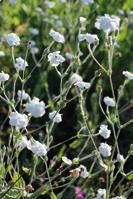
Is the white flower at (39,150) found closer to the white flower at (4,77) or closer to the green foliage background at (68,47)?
the white flower at (4,77)

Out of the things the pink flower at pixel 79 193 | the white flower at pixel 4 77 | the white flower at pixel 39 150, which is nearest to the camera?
the white flower at pixel 39 150

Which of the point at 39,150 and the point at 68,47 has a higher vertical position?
the point at 39,150

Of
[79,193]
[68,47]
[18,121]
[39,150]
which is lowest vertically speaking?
[79,193]

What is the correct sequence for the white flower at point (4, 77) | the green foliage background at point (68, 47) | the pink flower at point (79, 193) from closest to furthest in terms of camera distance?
the white flower at point (4, 77), the pink flower at point (79, 193), the green foliage background at point (68, 47)

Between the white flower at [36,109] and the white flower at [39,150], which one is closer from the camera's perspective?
the white flower at [36,109]

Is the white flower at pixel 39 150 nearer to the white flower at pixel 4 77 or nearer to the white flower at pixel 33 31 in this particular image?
the white flower at pixel 4 77

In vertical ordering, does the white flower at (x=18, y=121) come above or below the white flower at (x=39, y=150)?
above

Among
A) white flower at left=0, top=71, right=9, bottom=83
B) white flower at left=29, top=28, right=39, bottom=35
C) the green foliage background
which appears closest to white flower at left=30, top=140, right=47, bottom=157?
white flower at left=0, top=71, right=9, bottom=83

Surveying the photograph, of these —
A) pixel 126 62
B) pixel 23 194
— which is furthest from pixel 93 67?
pixel 23 194

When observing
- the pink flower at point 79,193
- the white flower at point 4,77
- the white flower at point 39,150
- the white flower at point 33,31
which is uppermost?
the white flower at point 4,77

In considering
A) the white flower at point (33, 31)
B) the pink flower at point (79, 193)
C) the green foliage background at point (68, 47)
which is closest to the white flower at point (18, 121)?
the pink flower at point (79, 193)

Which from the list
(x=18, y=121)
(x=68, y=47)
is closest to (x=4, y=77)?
(x=18, y=121)

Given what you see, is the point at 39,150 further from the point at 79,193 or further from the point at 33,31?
the point at 33,31
